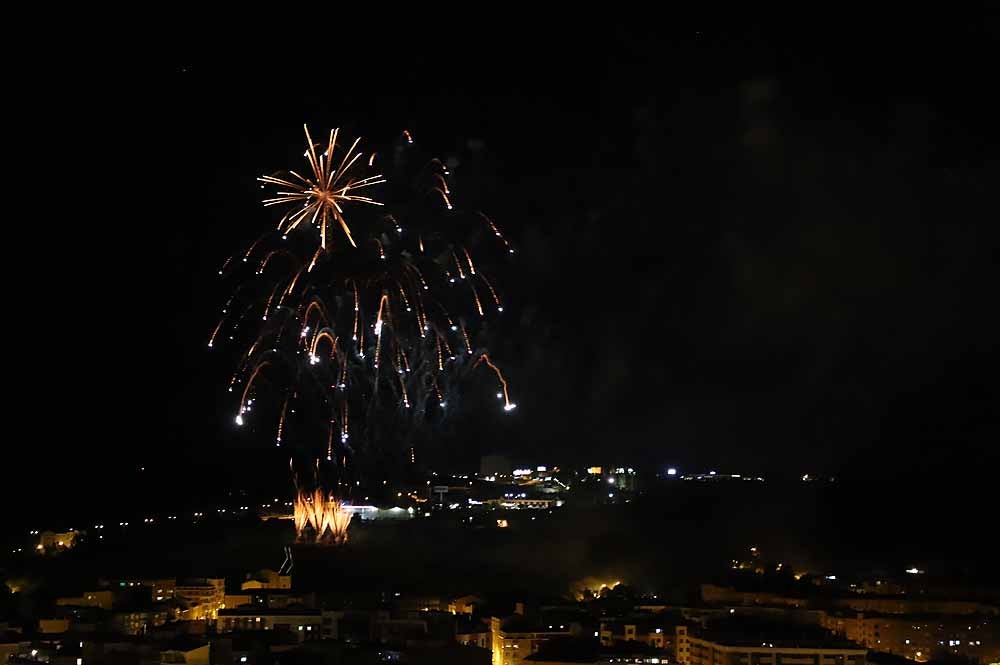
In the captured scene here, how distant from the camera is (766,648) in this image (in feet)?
34.5

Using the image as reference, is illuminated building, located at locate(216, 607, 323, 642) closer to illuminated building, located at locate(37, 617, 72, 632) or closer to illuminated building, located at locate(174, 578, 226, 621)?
illuminated building, located at locate(174, 578, 226, 621)

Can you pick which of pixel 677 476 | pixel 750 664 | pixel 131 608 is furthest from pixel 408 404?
pixel 677 476

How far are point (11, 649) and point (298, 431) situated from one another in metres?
5.16

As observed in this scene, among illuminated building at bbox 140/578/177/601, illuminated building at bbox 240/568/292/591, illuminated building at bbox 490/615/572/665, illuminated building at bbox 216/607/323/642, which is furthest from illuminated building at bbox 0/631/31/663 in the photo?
illuminated building at bbox 240/568/292/591

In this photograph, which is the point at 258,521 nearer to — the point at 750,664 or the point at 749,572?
the point at 749,572

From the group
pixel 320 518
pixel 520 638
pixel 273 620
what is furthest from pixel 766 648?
pixel 320 518

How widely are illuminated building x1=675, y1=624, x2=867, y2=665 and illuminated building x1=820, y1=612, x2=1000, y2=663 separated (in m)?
1.63

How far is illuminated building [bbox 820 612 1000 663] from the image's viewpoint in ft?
40.8

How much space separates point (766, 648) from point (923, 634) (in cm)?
303

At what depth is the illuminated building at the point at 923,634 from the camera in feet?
40.8

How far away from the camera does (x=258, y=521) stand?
1872cm

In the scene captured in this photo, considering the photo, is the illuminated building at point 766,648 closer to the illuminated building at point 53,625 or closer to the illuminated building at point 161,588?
the illuminated building at point 53,625

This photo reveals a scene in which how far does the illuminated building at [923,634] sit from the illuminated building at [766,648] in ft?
5.36

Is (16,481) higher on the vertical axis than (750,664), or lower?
higher
